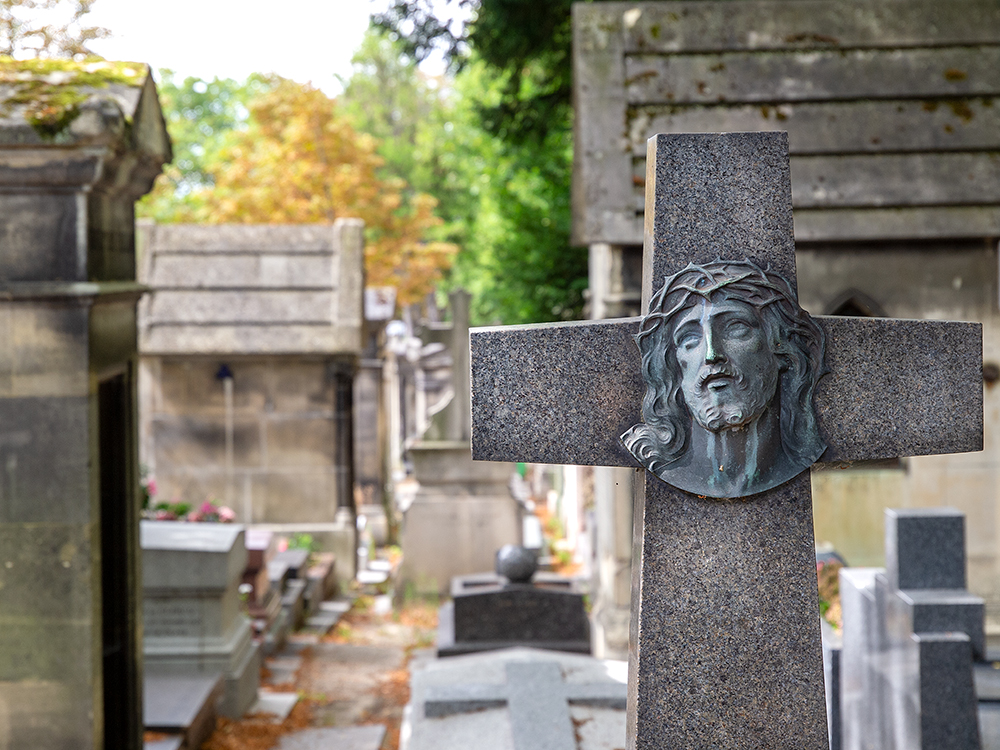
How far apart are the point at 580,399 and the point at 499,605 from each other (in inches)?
242

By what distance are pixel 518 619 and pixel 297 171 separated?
20.6m

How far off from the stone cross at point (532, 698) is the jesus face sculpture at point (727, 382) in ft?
6.72

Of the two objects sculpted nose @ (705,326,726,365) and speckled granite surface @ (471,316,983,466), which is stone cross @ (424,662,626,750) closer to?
speckled granite surface @ (471,316,983,466)

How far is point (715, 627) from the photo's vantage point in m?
3.50

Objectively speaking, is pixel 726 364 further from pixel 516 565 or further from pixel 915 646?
A: pixel 516 565

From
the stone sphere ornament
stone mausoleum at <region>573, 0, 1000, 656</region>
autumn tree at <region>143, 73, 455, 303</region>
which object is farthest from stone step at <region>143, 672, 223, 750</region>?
autumn tree at <region>143, 73, 455, 303</region>

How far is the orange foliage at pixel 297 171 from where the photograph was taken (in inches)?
1104

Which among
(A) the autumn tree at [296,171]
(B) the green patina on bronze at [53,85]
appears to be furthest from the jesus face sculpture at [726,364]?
(A) the autumn tree at [296,171]

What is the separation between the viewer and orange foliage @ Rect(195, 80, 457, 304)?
2803 cm

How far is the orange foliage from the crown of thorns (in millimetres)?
25008

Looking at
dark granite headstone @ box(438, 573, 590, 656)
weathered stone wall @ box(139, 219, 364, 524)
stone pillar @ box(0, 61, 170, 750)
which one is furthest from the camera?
weathered stone wall @ box(139, 219, 364, 524)

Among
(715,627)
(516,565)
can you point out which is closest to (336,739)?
(516,565)

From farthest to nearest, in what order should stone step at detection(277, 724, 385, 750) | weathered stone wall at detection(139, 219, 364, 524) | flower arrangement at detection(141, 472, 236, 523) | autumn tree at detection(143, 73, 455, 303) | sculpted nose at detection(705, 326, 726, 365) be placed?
autumn tree at detection(143, 73, 455, 303), weathered stone wall at detection(139, 219, 364, 524), flower arrangement at detection(141, 472, 236, 523), stone step at detection(277, 724, 385, 750), sculpted nose at detection(705, 326, 726, 365)

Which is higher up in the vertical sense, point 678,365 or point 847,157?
point 847,157
